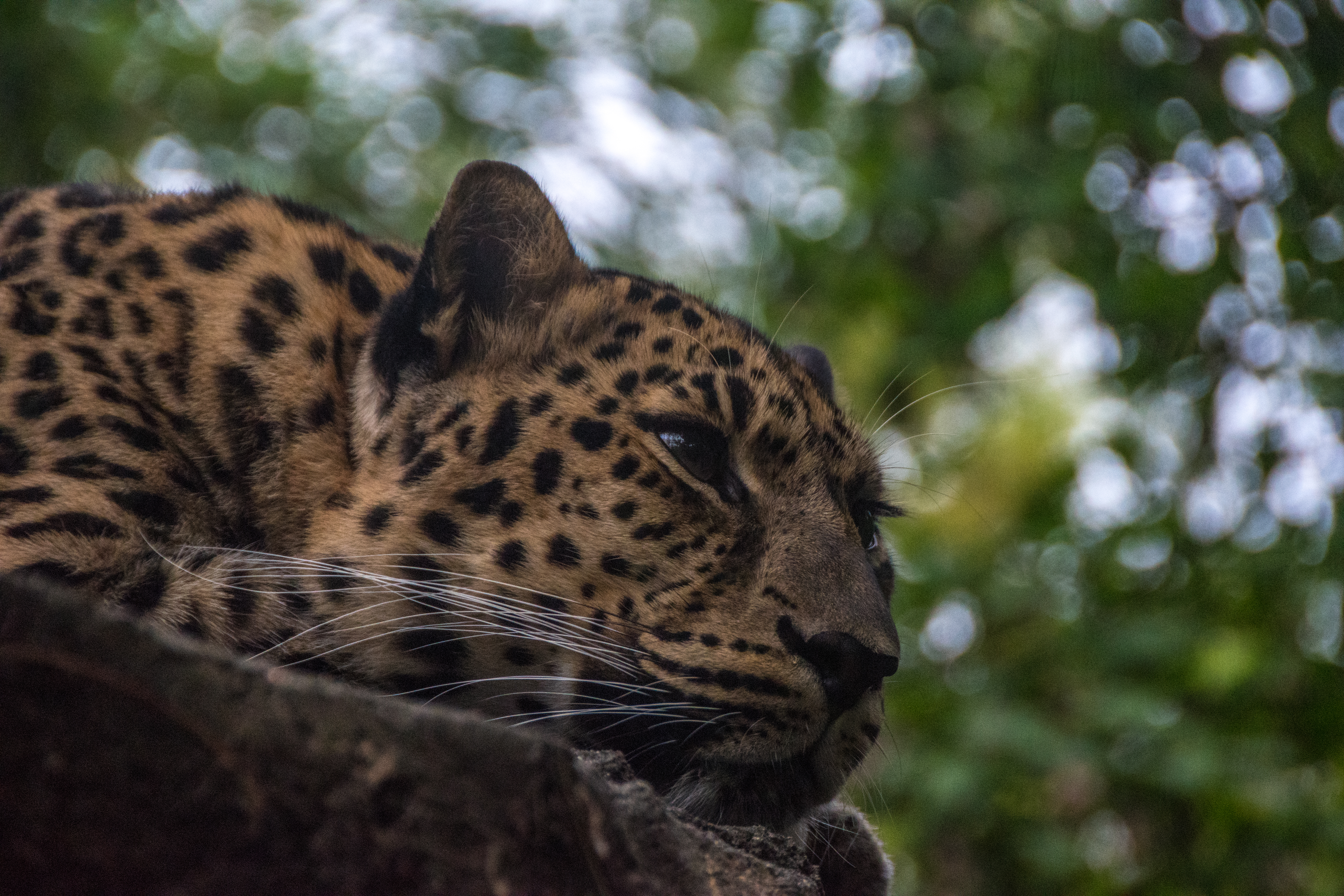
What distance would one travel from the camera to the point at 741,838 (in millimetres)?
2576

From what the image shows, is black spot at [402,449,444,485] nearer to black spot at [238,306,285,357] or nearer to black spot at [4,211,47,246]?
black spot at [238,306,285,357]

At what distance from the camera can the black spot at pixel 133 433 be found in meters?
3.57

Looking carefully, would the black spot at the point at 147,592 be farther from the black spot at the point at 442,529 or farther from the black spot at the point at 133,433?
the black spot at the point at 442,529

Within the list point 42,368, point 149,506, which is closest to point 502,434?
point 149,506

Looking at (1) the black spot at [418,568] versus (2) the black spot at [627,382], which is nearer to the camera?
(1) the black spot at [418,568]

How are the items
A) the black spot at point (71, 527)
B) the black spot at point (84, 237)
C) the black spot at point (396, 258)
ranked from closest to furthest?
the black spot at point (71, 527) < the black spot at point (84, 237) < the black spot at point (396, 258)

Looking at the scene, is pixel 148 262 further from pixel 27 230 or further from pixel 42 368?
pixel 42 368

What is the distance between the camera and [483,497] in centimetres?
363

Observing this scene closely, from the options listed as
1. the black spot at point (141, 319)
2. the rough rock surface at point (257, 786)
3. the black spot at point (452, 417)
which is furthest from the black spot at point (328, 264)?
the rough rock surface at point (257, 786)

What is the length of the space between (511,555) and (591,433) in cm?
49

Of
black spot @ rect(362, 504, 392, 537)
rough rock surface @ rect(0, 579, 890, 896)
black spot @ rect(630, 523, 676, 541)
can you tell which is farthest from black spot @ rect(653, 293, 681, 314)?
rough rock surface @ rect(0, 579, 890, 896)

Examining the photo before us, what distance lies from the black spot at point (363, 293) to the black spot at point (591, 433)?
103cm

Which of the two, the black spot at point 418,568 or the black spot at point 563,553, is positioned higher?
the black spot at point 563,553

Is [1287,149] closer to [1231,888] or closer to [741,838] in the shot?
[741,838]
